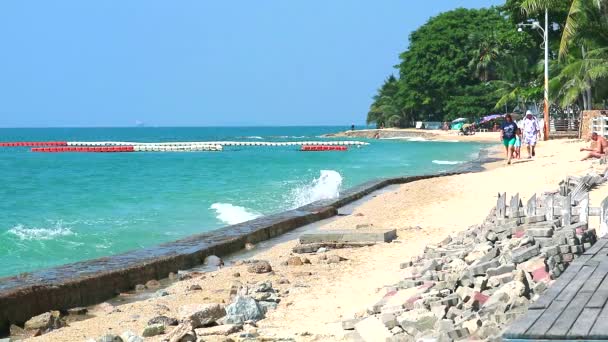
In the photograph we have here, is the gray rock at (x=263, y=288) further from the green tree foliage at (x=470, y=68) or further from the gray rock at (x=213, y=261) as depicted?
the green tree foliage at (x=470, y=68)

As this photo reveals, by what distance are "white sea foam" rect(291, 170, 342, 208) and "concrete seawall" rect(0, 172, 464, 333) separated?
927 centimetres

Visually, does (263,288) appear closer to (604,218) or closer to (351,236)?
(604,218)

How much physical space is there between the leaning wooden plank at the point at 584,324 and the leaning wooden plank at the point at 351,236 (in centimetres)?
840

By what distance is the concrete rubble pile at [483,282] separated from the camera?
627cm

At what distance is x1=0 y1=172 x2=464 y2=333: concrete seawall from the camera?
970cm

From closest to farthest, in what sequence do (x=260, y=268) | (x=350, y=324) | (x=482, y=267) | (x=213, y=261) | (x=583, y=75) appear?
(x=350, y=324), (x=482, y=267), (x=260, y=268), (x=213, y=261), (x=583, y=75)

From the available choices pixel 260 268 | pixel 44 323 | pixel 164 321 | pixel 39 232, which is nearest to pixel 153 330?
pixel 164 321

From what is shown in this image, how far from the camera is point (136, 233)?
62.7 feet

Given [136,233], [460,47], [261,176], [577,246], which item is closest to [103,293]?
[577,246]

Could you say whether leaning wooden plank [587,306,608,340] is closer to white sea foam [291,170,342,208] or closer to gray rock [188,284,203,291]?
gray rock [188,284,203,291]

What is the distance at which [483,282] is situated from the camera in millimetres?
7172

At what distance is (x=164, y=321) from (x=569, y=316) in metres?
4.50

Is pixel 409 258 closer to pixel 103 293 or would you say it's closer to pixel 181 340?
pixel 103 293

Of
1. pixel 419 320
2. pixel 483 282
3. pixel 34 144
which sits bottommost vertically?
pixel 34 144
